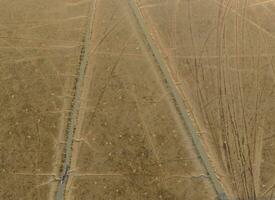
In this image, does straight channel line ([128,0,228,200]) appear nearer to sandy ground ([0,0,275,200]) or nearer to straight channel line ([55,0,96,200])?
sandy ground ([0,0,275,200])

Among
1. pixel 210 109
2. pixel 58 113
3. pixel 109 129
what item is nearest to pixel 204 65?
pixel 210 109

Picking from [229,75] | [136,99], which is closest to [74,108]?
[136,99]

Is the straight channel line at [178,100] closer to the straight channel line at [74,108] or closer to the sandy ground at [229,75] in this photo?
the sandy ground at [229,75]

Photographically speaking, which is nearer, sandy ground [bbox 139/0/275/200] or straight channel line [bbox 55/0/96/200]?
straight channel line [bbox 55/0/96/200]

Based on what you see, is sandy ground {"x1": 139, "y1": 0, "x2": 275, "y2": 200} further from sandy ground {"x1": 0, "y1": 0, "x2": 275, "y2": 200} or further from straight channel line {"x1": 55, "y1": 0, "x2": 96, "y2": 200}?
straight channel line {"x1": 55, "y1": 0, "x2": 96, "y2": 200}

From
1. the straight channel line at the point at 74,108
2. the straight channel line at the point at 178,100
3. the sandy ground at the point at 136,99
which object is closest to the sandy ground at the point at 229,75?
the sandy ground at the point at 136,99

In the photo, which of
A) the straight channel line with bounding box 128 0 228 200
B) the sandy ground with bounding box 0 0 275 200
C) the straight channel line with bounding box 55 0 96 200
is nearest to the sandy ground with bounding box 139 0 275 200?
the sandy ground with bounding box 0 0 275 200
